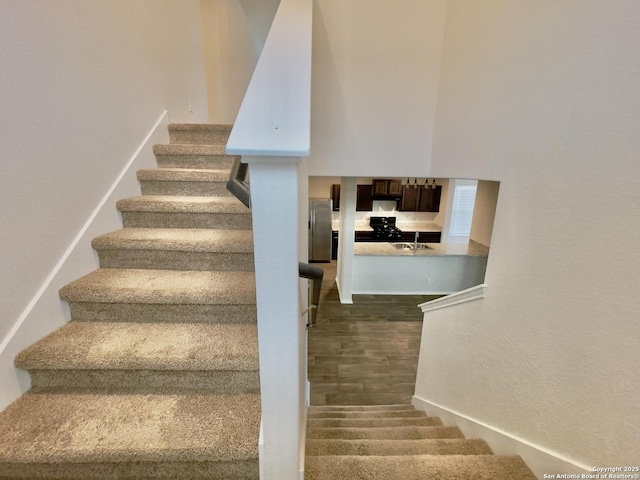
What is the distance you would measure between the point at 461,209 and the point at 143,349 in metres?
6.96

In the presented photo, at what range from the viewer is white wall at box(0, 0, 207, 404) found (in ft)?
3.66

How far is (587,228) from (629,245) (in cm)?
15

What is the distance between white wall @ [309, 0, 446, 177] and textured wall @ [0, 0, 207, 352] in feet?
4.26

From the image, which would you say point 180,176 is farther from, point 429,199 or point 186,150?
point 429,199

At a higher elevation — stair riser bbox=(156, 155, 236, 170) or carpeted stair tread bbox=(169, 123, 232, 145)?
carpeted stair tread bbox=(169, 123, 232, 145)

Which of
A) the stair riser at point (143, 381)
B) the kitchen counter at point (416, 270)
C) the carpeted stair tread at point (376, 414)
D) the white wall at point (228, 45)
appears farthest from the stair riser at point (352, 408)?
the white wall at point (228, 45)

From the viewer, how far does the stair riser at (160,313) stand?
133cm

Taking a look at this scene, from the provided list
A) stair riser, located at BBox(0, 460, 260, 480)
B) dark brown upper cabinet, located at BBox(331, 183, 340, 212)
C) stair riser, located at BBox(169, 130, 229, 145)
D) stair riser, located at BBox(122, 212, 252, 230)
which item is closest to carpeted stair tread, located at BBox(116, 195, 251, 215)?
stair riser, located at BBox(122, 212, 252, 230)

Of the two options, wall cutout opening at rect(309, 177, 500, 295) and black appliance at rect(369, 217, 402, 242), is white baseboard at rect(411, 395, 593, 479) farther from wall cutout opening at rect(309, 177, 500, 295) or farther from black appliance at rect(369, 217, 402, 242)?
black appliance at rect(369, 217, 402, 242)

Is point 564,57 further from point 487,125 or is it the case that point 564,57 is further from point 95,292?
point 95,292

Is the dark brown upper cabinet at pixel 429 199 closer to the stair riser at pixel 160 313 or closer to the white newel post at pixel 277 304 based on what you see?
the stair riser at pixel 160 313

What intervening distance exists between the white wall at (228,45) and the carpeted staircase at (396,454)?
3.82m

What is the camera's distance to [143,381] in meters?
1.16

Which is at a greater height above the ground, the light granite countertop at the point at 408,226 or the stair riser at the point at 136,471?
the stair riser at the point at 136,471
